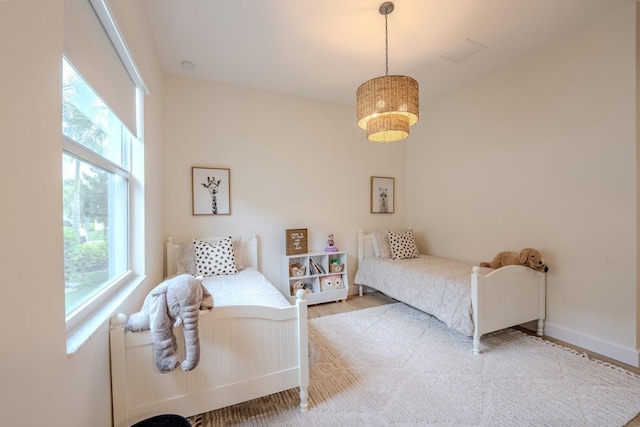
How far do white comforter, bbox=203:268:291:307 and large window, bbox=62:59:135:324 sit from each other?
0.65 m

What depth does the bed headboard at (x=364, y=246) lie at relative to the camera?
372 cm

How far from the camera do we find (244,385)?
4.87ft

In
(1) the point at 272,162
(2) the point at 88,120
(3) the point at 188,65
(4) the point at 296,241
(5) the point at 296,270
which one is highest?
(3) the point at 188,65

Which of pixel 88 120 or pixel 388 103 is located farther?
pixel 388 103

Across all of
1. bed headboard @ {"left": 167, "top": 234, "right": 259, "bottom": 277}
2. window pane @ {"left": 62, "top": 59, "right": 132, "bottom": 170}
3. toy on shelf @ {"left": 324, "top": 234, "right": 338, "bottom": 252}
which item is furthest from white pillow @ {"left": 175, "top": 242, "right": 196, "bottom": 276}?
toy on shelf @ {"left": 324, "top": 234, "right": 338, "bottom": 252}

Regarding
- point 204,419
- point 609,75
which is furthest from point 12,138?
point 609,75

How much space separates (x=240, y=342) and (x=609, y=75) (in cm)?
326

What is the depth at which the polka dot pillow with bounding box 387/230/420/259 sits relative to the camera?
136 inches

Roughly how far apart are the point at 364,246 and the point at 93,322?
3057 mm

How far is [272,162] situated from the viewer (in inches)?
130

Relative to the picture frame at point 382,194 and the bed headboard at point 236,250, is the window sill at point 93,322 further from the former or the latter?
the picture frame at point 382,194

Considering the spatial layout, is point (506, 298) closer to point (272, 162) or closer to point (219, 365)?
point (219, 365)

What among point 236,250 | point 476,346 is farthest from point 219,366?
point 476,346

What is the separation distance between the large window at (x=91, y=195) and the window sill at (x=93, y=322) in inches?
2.1
